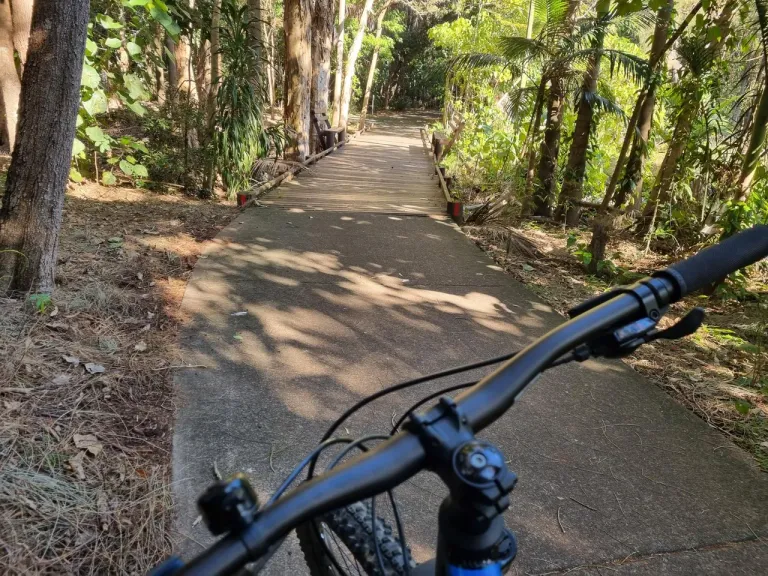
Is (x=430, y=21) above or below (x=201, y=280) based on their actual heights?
above

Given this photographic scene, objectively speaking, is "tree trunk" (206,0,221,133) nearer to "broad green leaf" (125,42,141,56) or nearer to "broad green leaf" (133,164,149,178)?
"broad green leaf" (133,164,149,178)

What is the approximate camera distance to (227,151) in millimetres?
8406

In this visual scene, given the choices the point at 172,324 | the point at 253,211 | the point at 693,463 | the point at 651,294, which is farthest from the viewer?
the point at 253,211

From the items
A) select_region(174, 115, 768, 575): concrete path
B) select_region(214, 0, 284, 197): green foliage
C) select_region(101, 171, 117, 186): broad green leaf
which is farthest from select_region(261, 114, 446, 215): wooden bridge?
select_region(174, 115, 768, 575): concrete path

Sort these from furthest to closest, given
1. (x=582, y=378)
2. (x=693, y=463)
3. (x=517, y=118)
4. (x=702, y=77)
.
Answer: (x=517, y=118) → (x=702, y=77) → (x=582, y=378) → (x=693, y=463)

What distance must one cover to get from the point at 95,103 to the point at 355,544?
7168mm

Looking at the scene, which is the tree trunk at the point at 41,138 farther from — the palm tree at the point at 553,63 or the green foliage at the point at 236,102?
the palm tree at the point at 553,63

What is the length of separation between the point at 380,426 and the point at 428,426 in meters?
2.47

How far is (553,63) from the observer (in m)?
7.79

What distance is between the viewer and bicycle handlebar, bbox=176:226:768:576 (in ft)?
2.20

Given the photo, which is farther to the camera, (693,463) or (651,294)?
(693,463)

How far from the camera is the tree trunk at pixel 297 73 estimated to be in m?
11.9

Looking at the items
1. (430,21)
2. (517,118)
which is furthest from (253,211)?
(430,21)

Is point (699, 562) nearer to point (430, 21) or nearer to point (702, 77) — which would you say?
point (702, 77)
